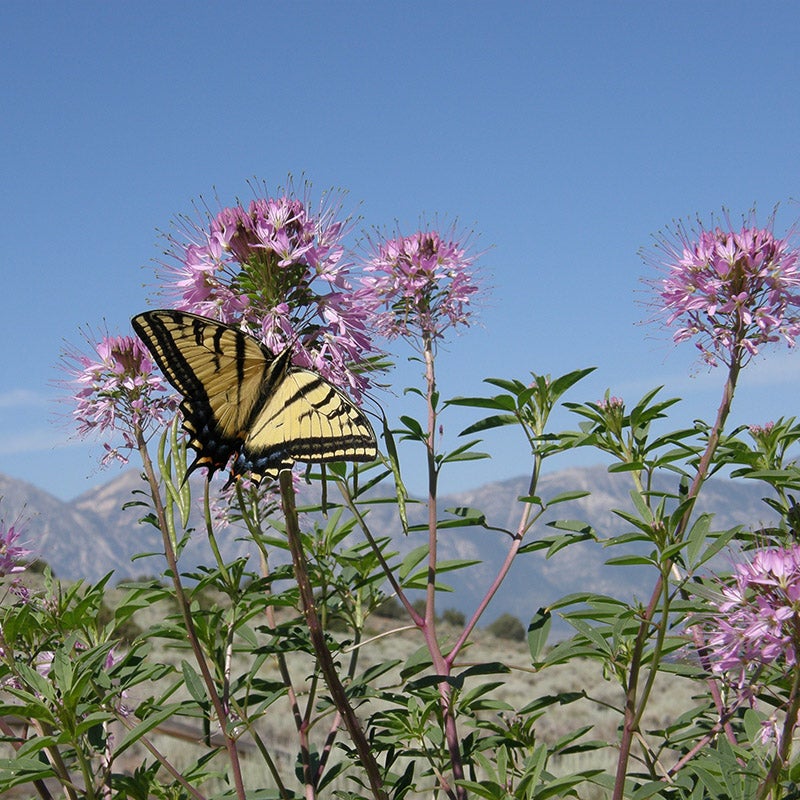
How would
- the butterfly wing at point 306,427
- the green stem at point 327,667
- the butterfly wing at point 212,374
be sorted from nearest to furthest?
the green stem at point 327,667, the butterfly wing at point 306,427, the butterfly wing at point 212,374

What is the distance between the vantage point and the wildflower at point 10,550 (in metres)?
4.03

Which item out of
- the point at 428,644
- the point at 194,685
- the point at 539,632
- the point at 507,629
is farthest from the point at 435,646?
the point at 507,629

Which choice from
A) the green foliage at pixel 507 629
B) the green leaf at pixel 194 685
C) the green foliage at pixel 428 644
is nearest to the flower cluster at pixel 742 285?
the green foliage at pixel 428 644

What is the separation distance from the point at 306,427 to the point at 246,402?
37 cm

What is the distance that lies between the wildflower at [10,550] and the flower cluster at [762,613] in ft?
10.0

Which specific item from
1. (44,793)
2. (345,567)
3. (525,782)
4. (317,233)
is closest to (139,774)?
(44,793)

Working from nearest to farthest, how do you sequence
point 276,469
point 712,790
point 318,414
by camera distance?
point 712,790 → point 276,469 → point 318,414

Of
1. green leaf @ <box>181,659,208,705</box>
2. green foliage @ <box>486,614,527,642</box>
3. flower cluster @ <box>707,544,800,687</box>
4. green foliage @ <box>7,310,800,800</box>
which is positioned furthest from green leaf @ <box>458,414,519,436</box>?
green foliage @ <box>486,614,527,642</box>

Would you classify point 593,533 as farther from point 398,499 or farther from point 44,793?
point 44,793

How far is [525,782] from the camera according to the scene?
9.08ft

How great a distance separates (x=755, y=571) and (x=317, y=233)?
1.89 metres

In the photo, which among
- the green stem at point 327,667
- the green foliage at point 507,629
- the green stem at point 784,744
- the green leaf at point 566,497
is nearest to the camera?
the green stem at point 784,744

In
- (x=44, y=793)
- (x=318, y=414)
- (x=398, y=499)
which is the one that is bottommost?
(x=44, y=793)

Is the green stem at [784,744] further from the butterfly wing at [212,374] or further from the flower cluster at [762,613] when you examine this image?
the butterfly wing at [212,374]
